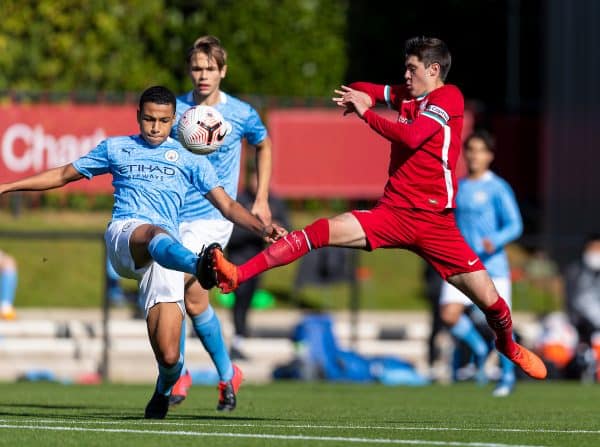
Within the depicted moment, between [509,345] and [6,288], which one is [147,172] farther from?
[6,288]

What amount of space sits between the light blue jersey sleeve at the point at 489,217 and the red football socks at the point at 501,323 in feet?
10.9

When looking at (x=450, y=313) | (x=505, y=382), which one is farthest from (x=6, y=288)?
(x=505, y=382)

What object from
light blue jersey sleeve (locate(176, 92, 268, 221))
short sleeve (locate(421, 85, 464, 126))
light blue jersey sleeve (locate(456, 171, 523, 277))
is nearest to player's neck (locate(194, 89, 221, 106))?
light blue jersey sleeve (locate(176, 92, 268, 221))

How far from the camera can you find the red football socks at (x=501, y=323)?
9961mm

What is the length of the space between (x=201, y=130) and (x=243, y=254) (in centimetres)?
793

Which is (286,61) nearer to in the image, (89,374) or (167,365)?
(89,374)

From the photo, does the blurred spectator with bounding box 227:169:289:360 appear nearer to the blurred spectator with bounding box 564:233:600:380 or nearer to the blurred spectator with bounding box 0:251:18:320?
the blurred spectator with bounding box 0:251:18:320

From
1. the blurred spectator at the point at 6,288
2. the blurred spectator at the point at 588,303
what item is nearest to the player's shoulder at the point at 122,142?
the blurred spectator at the point at 588,303

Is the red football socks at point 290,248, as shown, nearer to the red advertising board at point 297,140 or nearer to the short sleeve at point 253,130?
the short sleeve at point 253,130

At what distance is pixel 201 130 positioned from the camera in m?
9.48

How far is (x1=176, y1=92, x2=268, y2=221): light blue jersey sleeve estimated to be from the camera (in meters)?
10.6

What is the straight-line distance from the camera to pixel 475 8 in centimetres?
3198

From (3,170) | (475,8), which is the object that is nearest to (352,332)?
(3,170)

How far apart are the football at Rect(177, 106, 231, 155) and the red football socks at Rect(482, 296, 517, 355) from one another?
2028 mm
